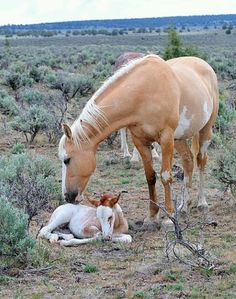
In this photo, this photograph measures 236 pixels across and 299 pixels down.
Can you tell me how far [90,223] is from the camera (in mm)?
8055

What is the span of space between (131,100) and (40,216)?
7.04ft

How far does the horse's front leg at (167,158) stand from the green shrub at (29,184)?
154 centimetres

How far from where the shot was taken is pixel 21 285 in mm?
6379

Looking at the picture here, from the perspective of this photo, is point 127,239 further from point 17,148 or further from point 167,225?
point 17,148

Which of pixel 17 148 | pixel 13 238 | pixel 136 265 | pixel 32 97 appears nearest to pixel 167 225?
pixel 136 265

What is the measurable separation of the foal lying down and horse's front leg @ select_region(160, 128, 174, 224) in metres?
0.64

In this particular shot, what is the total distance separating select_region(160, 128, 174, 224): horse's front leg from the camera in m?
8.28

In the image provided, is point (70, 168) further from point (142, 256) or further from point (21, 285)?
point (21, 285)

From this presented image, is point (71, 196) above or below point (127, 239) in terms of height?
above

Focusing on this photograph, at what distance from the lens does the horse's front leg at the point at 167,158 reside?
8.28 m

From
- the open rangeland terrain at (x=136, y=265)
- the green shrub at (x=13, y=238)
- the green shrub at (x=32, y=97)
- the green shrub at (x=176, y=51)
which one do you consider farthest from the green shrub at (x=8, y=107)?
the green shrub at (x=13, y=238)

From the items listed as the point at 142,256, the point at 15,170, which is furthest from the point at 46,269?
the point at 15,170

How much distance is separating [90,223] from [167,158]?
4.11 feet

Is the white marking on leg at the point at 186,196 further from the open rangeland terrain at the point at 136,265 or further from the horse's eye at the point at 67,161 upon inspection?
the horse's eye at the point at 67,161
